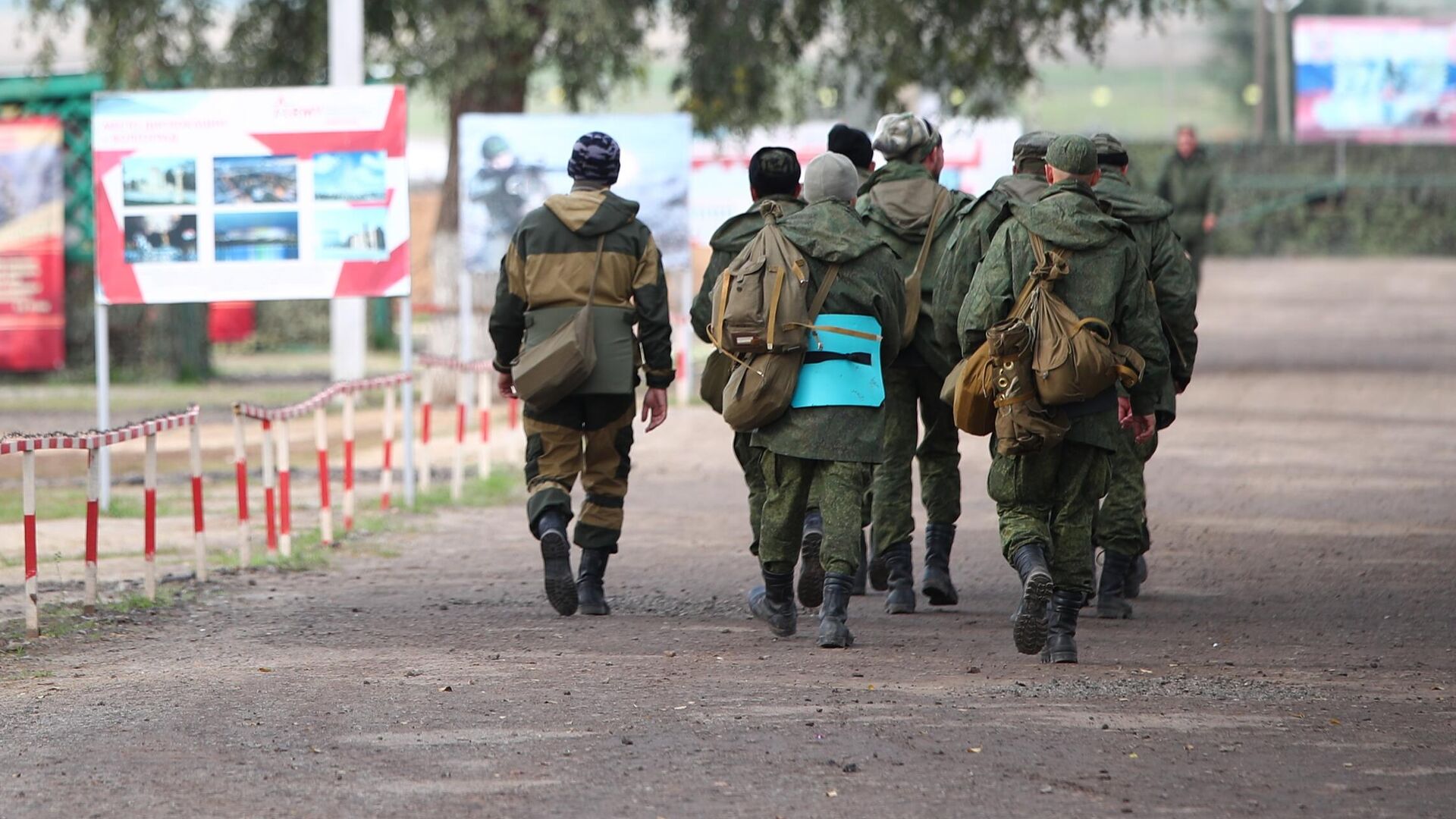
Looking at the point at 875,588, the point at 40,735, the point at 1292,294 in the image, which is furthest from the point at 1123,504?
the point at 1292,294

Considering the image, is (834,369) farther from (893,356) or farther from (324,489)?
(324,489)

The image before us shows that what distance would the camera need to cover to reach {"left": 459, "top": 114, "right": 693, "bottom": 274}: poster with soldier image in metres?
17.4

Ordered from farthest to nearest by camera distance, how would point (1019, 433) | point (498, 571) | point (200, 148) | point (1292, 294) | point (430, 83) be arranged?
point (1292, 294) < point (430, 83) < point (200, 148) < point (498, 571) < point (1019, 433)

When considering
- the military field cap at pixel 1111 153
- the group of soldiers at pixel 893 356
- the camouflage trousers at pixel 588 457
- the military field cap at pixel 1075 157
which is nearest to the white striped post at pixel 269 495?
the group of soldiers at pixel 893 356

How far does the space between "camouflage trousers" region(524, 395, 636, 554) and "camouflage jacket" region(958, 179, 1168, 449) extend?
1901 mm

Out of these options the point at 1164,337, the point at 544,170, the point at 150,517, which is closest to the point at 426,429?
the point at 544,170

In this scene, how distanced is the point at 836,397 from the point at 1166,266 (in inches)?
56.3

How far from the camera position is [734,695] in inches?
273

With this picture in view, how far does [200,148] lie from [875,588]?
485 cm

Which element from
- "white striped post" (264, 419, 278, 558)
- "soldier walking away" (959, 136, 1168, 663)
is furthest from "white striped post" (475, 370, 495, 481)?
"soldier walking away" (959, 136, 1168, 663)

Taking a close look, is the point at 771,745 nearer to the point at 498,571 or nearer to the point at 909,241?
the point at 909,241

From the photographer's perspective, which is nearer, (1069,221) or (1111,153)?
(1069,221)

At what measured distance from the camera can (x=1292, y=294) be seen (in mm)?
38312

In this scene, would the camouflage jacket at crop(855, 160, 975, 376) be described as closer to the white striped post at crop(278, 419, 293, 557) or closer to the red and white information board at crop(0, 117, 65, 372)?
the white striped post at crop(278, 419, 293, 557)
